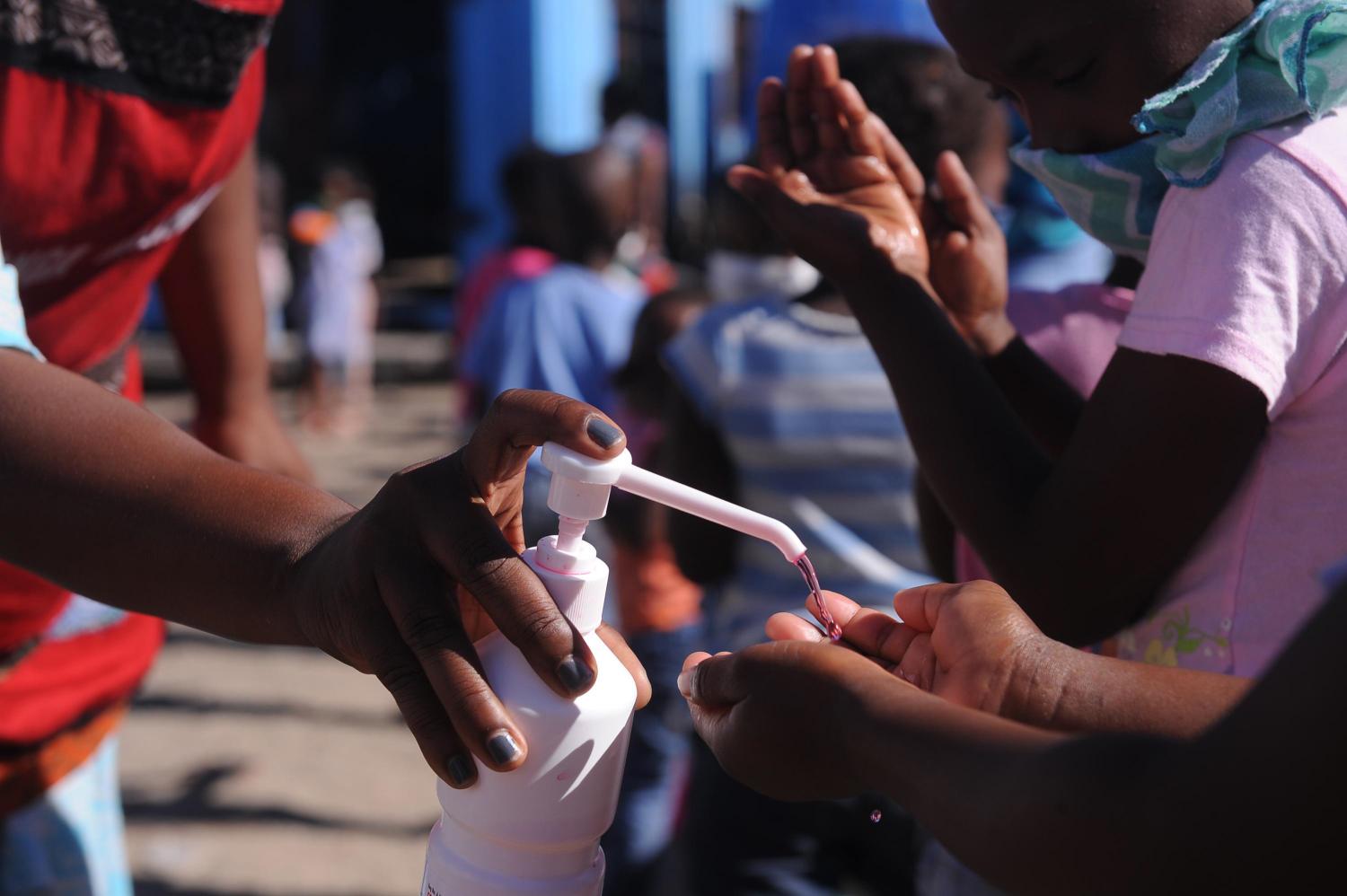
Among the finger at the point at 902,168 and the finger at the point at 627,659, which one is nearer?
the finger at the point at 627,659

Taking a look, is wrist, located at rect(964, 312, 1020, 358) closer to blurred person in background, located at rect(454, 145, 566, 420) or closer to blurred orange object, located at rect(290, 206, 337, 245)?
blurred person in background, located at rect(454, 145, 566, 420)

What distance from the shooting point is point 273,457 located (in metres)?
2.12

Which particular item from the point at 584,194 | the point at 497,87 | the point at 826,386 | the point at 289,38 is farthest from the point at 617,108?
the point at 289,38

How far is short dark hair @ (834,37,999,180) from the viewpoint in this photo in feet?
7.47

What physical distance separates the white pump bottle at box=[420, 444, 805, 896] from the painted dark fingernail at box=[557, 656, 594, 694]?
25 millimetres

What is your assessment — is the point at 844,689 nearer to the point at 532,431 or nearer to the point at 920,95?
the point at 532,431

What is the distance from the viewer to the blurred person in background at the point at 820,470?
210 centimetres

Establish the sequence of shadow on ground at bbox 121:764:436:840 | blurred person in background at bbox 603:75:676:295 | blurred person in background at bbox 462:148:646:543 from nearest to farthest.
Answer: shadow on ground at bbox 121:764:436:840 < blurred person in background at bbox 462:148:646:543 < blurred person in background at bbox 603:75:676:295

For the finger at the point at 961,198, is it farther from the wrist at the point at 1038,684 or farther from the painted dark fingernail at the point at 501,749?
the painted dark fingernail at the point at 501,749

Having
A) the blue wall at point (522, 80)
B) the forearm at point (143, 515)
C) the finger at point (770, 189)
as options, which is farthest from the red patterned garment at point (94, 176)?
the blue wall at point (522, 80)

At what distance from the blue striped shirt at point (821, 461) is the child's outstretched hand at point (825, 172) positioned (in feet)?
2.20

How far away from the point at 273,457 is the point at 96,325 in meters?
0.57

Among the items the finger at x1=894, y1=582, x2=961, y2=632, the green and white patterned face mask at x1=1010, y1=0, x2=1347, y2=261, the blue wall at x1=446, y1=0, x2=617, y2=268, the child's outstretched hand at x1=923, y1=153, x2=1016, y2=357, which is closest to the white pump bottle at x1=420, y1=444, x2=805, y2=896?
the finger at x1=894, y1=582, x2=961, y2=632

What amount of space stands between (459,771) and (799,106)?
0.97m
